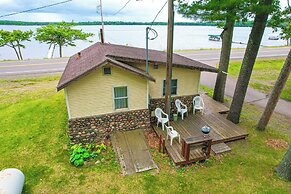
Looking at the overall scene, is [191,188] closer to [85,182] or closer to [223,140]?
[223,140]

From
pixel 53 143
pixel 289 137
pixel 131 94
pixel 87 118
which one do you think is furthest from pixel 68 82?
pixel 289 137

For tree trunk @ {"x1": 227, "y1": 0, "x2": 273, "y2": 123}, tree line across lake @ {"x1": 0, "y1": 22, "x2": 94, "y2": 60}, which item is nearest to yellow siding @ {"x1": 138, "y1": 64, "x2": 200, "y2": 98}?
tree trunk @ {"x1": 227, "y1": 0, "x2": 273, "y2": 123}

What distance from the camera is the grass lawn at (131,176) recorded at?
20.5ft

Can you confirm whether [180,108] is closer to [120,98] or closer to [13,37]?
[120,98]

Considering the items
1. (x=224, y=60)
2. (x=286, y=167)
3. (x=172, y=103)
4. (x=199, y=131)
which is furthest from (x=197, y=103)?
(x=286, y=167)

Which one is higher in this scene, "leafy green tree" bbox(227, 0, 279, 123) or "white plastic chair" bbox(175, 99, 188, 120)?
"leafy green tree" bbox(227, 0, 279, 123)

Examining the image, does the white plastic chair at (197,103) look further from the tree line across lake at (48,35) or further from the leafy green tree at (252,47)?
the tree line across lake at (48,35)

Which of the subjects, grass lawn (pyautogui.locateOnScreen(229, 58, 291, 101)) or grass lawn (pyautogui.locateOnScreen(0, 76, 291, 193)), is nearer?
grass lawn (pyautogui.locateOnScreen(0, 76, 291, 193))

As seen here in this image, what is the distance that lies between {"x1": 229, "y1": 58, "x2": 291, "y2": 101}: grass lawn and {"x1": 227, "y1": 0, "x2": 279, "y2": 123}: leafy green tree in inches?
271

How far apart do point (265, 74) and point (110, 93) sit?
18.4 m

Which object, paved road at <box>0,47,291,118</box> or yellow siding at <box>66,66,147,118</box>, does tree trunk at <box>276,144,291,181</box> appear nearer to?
yellow siding at <box>66,66,147,118</box>

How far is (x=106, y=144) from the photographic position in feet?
27.6

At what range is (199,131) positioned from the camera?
8875 millimetres

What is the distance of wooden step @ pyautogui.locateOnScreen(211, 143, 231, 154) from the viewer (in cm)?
780
